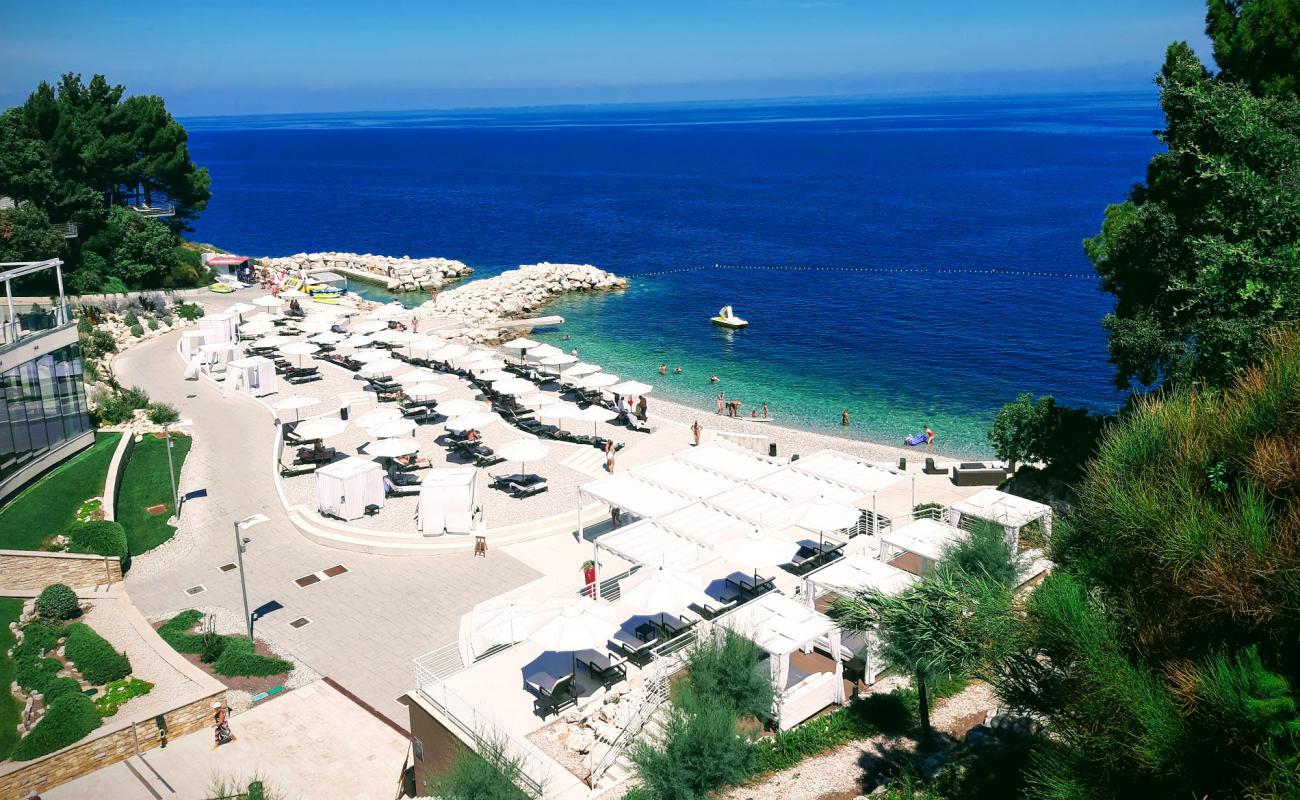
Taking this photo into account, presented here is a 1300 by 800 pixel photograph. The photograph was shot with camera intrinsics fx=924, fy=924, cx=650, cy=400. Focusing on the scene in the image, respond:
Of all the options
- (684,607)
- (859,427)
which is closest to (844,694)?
(684,607)

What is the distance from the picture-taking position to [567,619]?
1761 centimetres

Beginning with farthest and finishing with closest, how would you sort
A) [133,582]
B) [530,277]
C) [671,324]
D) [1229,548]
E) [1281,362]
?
[530,277] → [671,324] → [133,582] → [1281,362] → [1229,548]

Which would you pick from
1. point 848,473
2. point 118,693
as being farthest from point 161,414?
point 848,473

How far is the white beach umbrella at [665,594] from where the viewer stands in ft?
60.8

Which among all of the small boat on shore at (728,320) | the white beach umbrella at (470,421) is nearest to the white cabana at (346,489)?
the white beach umbrella at (470,421)

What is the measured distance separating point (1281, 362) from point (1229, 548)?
91.3 inches

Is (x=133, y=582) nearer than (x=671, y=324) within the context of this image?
Yes

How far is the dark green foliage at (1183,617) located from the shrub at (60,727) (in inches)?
643

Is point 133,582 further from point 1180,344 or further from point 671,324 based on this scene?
point 671,324

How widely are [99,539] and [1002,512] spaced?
75.2ft

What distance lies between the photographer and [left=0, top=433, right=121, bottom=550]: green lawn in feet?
81.1

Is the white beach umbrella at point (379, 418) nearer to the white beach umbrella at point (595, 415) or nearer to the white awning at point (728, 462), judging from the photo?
the white beach umbrella at point (595, 415)

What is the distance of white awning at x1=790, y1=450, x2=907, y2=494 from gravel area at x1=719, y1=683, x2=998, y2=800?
27.7ft

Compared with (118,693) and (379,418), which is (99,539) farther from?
(379,418)
